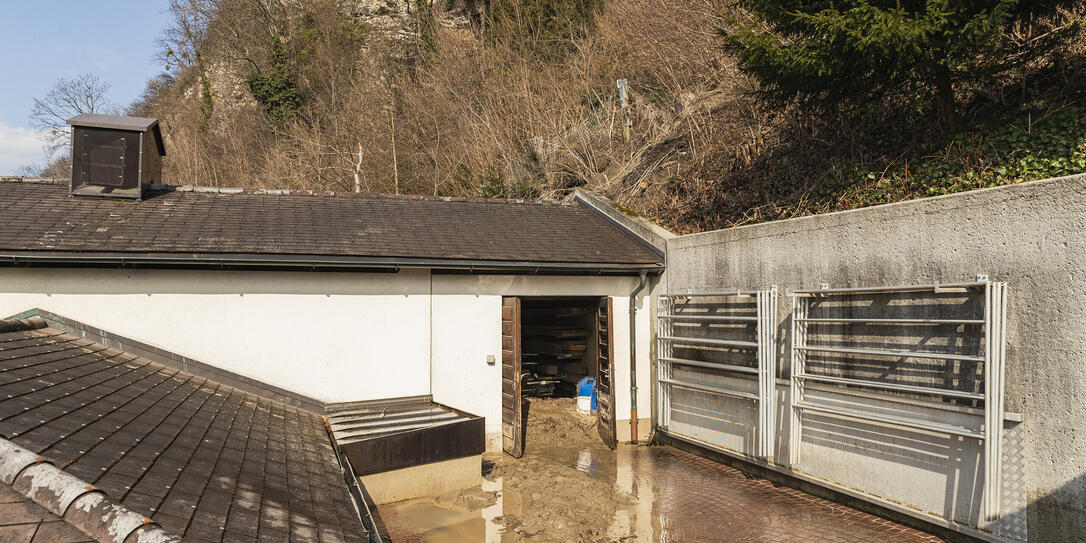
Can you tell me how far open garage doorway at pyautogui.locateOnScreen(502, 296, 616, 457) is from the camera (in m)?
9.68

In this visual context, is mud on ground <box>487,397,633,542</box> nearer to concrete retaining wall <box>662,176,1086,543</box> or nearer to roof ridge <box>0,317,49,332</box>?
concrete retaining wall <box>662,176,1086,543</box>

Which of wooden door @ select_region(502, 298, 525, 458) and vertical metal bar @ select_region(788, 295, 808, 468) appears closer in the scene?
vertical metal bar @ select_region(788, 295, 808, 468)

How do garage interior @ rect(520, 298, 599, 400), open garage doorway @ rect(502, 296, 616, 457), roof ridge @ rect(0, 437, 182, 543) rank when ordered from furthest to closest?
garage interior @ rect(520, 298, 599, 400) < open garage doorway @ rect(502, 296, 616, 457) < roof ridge @ rect(0, 437, 182, 543)

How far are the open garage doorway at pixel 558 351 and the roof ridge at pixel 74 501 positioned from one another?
711 cm

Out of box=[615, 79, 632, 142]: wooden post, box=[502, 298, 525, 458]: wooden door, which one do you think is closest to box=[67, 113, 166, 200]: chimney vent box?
box=[502, 298, 525, 458]: wooden door

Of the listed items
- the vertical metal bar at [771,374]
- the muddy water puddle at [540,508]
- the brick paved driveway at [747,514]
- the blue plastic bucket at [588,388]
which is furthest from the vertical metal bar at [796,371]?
the blue plastic bucket at [588,388]

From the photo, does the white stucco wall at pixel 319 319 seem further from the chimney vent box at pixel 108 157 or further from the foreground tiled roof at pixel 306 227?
the chimney vent box at pixel 108 157

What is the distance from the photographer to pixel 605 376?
406 inches

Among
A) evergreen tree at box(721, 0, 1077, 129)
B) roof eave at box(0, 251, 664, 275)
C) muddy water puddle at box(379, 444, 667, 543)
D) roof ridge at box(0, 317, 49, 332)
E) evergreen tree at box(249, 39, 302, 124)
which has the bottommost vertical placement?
muddy water puddle at box(379, 444, 667, 543)

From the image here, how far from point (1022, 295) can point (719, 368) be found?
3898mm

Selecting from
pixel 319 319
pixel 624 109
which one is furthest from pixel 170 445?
pixel 624 109

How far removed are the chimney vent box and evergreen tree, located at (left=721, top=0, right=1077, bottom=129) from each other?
29.1 ft

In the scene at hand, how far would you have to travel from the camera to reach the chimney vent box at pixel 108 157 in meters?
9.13

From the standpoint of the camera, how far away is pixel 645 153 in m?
16.1
